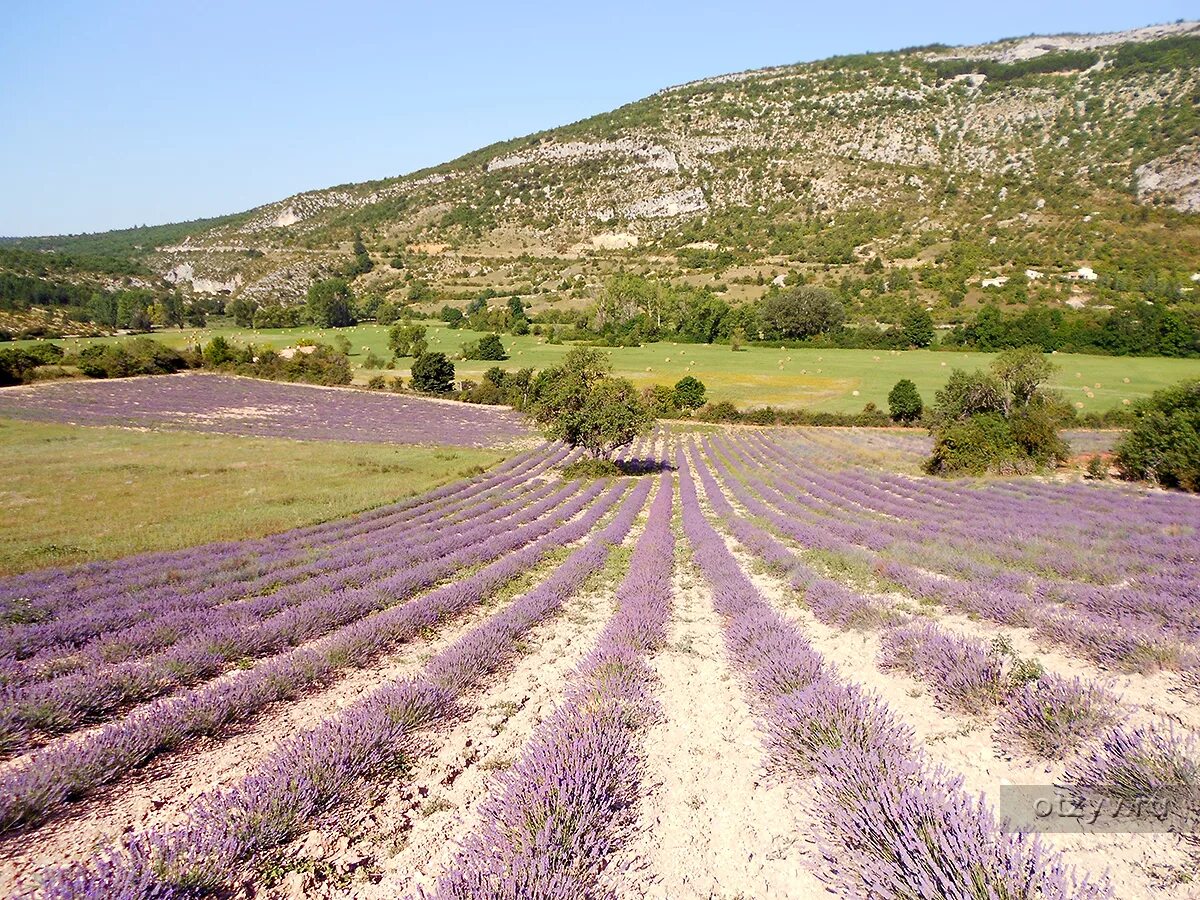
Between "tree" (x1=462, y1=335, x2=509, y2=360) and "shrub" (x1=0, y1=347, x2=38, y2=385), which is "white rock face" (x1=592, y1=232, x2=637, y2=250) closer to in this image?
"tree" (x1=462, y1=335, x2=509, y2=360)

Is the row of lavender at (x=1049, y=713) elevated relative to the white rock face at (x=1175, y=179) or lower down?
lower down

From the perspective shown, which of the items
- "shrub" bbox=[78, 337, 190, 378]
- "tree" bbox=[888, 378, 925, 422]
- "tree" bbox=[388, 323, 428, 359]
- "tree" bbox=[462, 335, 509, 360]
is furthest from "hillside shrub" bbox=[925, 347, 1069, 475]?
"shrub" bbox=[78, 337, 190, 378]

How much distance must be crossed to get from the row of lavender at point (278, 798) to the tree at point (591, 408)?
93.9 ft

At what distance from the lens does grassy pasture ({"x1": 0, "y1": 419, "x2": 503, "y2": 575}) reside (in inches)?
750

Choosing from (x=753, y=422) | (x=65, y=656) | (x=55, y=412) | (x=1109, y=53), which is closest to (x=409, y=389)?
(x=55, y=412)

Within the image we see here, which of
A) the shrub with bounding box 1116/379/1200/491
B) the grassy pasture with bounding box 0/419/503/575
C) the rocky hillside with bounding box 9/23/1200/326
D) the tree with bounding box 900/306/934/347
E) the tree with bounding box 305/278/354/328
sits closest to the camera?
the grassy pasture with bounding box 0/419/503/575

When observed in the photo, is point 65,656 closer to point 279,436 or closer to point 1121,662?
point 1121,662

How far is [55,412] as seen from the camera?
50719 mm

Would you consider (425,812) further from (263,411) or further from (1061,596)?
(263,411)

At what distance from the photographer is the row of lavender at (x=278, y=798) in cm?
360

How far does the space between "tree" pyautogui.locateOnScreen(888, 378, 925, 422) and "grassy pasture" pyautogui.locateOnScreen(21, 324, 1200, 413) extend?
5.34 metres

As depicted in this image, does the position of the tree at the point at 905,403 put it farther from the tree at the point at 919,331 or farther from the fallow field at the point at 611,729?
the fallow field at the point at 611,729

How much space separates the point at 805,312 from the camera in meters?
106

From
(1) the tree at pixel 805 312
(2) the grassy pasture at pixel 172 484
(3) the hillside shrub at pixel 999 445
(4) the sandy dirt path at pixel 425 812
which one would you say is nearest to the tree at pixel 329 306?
(2) the grassy pasture at pixel 172 484
